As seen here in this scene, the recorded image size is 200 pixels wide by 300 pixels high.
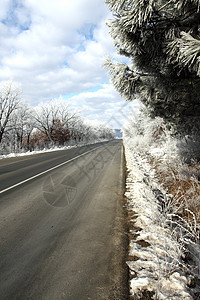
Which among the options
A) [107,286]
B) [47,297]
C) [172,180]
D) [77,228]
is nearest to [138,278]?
[107,286]

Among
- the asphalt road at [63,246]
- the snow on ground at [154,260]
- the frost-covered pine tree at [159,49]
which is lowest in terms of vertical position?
the asphalt road at [63,246]

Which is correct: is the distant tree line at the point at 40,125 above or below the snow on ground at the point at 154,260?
above

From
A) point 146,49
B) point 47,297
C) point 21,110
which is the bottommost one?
point 47,297

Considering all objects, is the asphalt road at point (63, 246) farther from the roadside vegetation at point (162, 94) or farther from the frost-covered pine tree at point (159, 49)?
the frost-covered pine tree at point (159, 49)

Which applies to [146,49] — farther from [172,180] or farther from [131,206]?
[172,180]

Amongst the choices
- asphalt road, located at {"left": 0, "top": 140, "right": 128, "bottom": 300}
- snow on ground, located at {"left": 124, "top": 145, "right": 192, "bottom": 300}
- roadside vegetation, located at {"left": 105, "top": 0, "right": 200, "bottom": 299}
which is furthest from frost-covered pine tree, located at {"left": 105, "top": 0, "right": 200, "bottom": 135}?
asphalt road, located at {"left": 0, "top": 140, "right": 128, "bottom": 300}

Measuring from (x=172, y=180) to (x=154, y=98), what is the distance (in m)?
3.02

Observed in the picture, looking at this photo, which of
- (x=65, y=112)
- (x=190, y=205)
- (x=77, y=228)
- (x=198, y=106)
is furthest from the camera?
(x=65, y=112)

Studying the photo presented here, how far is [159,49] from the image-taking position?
3.69 m

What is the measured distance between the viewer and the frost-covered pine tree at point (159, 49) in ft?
9.73

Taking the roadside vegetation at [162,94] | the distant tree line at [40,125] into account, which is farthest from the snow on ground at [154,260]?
the distant tree line at [40,125]

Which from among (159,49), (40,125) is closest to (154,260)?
(159,49)

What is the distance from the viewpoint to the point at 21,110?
3859 cm

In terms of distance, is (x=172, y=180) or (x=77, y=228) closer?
(x=77, y=228)
